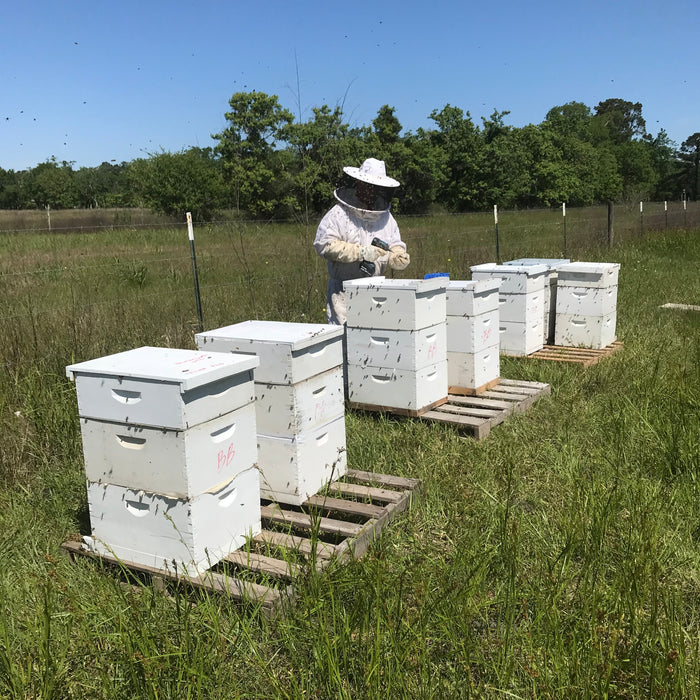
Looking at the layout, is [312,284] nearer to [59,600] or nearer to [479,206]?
[59,600]

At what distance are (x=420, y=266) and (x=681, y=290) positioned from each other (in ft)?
12.9

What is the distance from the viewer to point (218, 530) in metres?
2.59

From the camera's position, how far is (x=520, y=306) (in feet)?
19.6

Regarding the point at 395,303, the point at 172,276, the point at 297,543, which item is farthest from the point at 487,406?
the point at 172,276

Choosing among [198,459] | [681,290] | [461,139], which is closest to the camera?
[198,459]

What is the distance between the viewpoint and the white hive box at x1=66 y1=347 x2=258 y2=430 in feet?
7.79

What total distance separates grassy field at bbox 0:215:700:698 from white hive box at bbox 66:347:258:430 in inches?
23.4

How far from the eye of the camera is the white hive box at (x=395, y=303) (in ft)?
13.4

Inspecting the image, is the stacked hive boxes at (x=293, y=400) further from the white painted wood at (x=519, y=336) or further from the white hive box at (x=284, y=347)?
the white painted wood at (x=519, y=336)

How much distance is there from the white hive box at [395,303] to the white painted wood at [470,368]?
0.52m

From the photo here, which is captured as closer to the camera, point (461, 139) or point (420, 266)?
point (420, 266)

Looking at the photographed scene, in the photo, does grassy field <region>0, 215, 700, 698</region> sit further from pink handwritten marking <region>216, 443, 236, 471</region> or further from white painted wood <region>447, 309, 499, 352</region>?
white painted wood <region>447, 309, 499, 352</region>

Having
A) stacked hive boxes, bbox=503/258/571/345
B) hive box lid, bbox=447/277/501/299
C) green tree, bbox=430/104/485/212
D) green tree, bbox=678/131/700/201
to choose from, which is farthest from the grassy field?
green tree, bbox=678/131/700/201

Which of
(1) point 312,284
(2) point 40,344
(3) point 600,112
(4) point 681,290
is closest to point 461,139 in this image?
(4) point 681,290
